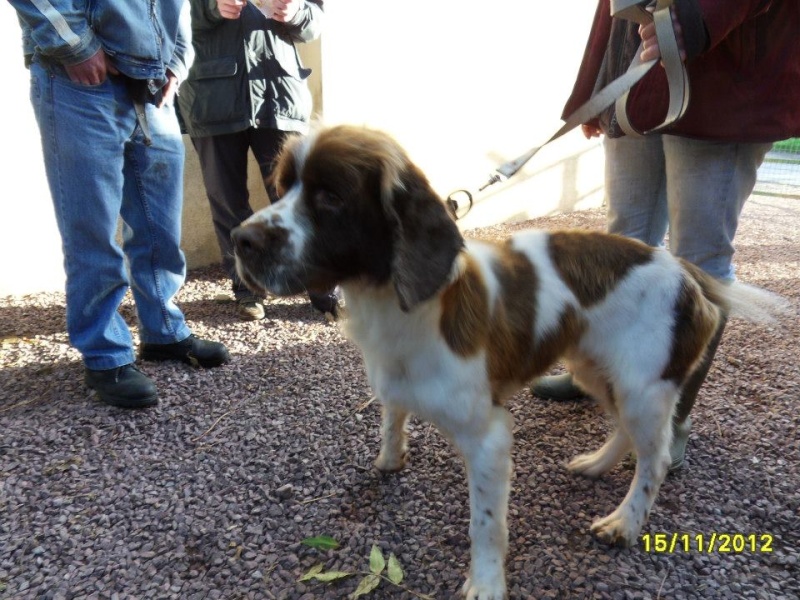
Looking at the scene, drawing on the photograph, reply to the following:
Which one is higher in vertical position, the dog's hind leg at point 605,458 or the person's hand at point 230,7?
the person's hand at point 230,7

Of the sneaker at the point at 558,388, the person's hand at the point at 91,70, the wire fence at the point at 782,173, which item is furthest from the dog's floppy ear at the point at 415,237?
the wire fence at the point at 782,173

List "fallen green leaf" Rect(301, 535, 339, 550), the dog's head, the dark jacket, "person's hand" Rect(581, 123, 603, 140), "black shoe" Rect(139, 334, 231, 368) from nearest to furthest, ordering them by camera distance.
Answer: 1. the dog's head
2. "fallen green leaf" Rect(301, 535, 339, 550)
3. "person's hand" Rect(581, 123, 603, 140)
4. "black shoe" Rect(139, 334, 231, 368)
5. the dark jacket

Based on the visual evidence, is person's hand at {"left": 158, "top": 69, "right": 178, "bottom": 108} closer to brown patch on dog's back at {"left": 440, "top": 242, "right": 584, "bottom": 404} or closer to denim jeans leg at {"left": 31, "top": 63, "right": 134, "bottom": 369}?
denim jeans leg at {"left": 31, "top": 63, "right": 134, "bottom": 369}

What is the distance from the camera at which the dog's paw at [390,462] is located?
8.44 feet

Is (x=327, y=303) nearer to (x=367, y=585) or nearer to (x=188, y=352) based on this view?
(x=188, y=352)

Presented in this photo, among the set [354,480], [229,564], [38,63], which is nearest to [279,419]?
[354,480]

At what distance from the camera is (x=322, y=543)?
217cm

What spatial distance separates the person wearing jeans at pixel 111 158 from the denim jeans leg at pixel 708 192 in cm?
253

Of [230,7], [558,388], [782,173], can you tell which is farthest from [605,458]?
[782,173]

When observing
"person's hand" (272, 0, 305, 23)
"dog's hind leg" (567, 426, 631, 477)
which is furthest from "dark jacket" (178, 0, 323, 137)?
"dog's hind leg" (567, 426, 631, 477)

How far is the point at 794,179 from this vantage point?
11750mm

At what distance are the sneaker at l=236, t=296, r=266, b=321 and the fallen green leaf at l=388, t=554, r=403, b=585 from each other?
2.64 m

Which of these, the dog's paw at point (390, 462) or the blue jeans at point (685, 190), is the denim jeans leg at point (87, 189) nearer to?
the dog's paw at point (390, 462)

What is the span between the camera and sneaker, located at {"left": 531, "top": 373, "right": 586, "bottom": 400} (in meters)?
3.25
